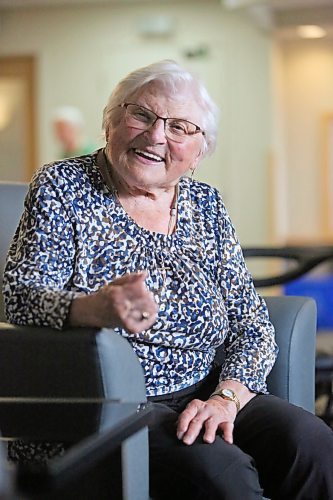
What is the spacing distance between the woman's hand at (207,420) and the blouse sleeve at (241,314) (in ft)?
0.56

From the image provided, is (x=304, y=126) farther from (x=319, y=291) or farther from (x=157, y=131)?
(x=157, y=131)

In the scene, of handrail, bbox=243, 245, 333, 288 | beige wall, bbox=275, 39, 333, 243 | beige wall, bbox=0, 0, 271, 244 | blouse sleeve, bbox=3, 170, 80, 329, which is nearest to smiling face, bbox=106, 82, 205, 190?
blouse sleeve, bbox=3, 170, 80, 329

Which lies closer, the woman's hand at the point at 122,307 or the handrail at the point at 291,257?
the woman's hand at the point at 122,307

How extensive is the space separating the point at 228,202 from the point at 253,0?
5.59 ft

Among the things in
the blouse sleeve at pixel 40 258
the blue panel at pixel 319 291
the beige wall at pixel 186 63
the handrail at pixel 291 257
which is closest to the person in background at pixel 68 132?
the beige wall at pixel 186 63

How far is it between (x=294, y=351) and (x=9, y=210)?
74cm

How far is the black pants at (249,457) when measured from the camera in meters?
1.66

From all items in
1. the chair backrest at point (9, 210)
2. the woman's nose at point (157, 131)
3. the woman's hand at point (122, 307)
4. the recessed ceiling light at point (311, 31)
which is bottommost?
the woman's hand at point (122, 307)

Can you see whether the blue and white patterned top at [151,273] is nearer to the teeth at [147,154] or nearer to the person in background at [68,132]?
A: the teeth at [147,154]

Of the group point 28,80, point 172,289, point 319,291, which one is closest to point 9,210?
point 172,289

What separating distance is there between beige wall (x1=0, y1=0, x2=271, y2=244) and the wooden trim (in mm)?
63

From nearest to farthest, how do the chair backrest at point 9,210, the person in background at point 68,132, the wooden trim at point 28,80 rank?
the chair backrest at point 9,210, the person in background at point 68,132, the wooden trim at point 28,80

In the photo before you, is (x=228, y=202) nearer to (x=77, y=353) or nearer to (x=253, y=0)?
(x=253, y=0)

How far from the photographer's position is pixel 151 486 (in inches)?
68.0
